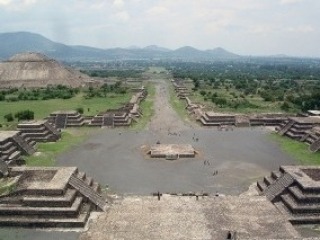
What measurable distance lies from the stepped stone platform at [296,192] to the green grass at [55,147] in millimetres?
18925

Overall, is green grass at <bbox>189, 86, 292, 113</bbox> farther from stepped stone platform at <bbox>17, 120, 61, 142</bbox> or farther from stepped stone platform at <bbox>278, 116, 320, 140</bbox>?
stepped stone platform at <bbox>17, 120, 61, 142</bbox>

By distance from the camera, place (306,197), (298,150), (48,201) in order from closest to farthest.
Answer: (48,201), (306,197), (298,150)

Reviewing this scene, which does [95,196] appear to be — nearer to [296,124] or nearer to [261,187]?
[261,187]

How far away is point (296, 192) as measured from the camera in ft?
85.7

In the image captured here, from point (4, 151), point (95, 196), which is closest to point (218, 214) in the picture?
point (95, 196)

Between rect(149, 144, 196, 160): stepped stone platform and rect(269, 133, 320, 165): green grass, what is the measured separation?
9.58 meters

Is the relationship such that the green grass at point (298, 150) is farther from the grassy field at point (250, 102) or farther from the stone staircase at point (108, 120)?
the stone staircase at point (108, 120)

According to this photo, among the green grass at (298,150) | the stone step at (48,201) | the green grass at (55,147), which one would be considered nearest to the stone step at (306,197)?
the green grass at (298,150)

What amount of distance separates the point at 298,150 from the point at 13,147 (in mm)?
27286

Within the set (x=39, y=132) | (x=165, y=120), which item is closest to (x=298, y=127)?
(x=165, y=120)

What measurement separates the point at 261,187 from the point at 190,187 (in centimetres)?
507

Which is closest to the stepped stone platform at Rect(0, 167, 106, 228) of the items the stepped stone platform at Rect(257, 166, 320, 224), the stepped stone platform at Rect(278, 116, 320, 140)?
the stepped stone platform at Rect(257, 166, 320, 224)

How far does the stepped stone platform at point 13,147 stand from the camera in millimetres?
36125

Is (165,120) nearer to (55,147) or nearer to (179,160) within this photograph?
(55,147)
